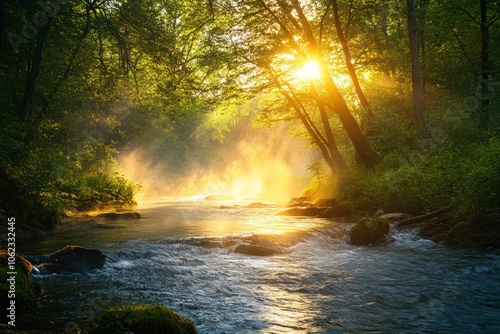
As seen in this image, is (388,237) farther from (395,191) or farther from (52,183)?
(52,183)

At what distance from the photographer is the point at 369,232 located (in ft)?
42.8

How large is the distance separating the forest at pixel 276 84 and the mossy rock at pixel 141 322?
801cm

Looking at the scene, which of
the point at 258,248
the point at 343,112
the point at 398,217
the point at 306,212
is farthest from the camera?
the point at 343,112

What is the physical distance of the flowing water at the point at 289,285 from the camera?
6375mm

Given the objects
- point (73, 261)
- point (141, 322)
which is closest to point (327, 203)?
point (73, 261)

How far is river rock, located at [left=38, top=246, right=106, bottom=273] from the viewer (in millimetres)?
9250

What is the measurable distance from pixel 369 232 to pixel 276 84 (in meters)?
13.7

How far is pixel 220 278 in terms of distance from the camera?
917 cm

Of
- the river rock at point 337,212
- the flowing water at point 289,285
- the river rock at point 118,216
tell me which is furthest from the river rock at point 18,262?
the river rock at point 337,212

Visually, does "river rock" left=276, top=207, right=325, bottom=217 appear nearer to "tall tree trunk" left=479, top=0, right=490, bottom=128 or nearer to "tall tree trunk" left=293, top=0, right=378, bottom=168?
"tall tree trunk" left=293, top=0, right=378, bottom=168

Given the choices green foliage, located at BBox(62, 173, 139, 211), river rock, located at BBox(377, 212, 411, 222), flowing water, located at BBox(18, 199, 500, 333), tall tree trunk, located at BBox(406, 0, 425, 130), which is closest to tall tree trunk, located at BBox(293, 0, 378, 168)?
tall tree trunk, located at BBox(406, 0, 425, 130)

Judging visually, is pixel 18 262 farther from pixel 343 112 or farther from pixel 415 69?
pixel 415 69

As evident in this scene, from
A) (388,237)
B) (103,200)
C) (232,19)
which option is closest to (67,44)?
(232,19)

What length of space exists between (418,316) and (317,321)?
1.58 meters
